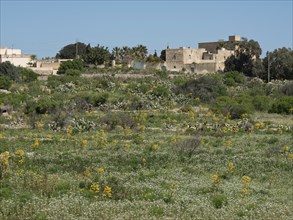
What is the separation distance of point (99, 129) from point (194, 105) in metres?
12.6

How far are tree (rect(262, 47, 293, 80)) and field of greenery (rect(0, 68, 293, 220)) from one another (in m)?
23.9

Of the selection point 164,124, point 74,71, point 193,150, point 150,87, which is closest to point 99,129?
point 164,124

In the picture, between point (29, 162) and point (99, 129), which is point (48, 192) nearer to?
point (29, 162)

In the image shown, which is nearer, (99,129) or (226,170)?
(226,170)

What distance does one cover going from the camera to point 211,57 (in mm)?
72750

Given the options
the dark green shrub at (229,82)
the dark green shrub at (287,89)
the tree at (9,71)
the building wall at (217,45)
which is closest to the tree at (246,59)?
the building wall at (217,45)

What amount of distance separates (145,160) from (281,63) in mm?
43925

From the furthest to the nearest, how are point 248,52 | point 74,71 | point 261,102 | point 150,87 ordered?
point 248,52
point 74,71
point 150,87
point 261,102

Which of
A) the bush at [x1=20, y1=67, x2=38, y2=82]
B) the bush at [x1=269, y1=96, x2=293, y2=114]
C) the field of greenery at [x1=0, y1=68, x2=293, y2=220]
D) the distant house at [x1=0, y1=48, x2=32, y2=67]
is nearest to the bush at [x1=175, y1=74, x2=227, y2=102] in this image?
the field of greenery at [x1=0, y1=68, x2=293, y2=220]

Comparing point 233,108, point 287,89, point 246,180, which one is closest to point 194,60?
point 287,89

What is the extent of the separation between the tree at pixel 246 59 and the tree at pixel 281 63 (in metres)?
2.98

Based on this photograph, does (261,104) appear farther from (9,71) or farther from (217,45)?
(217,45)

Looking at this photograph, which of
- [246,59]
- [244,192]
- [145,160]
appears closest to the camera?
[244,192]

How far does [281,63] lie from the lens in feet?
194
